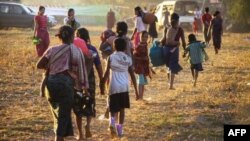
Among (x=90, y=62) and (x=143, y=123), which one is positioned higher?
(x=90, y=62)

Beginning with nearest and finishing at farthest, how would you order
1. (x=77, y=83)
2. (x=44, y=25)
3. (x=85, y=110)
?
(x=77, y=83), (x=85, y=110), (x=44, y=25)

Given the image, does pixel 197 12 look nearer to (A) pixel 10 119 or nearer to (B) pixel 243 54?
(B) pixel 243 54

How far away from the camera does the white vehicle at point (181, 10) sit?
33406 millimetres

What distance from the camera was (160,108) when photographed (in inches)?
364

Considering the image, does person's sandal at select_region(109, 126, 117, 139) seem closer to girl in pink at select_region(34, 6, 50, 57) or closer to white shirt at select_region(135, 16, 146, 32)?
white shirt at select_region(135, 16, 146, 32)

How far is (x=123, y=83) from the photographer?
701 centimetres

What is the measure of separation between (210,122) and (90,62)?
95.6 inches

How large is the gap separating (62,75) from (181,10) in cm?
2878

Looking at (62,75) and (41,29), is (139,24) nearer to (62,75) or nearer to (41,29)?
(41,29)

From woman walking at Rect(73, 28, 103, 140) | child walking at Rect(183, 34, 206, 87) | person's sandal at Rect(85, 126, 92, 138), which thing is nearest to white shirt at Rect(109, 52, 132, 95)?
woman walking at Rect(73, 28, 103, 140)

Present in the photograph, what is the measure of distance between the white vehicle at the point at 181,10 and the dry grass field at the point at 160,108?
63.0 ft

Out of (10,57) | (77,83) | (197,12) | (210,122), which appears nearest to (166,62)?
(210,122)

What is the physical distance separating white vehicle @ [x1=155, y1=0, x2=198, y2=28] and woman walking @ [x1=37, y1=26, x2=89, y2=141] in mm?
27061

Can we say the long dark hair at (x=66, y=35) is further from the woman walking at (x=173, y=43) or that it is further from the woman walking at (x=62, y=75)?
the woman walking at (x=173, y=43)
